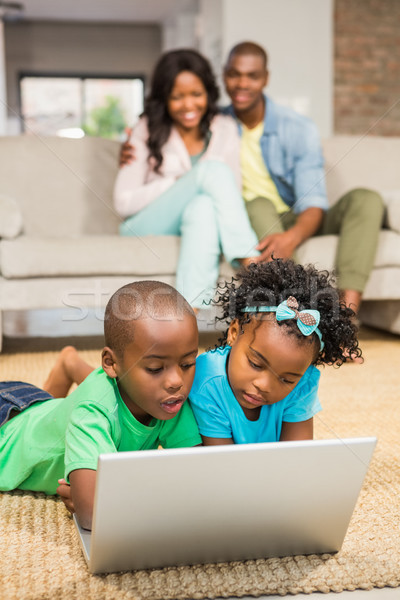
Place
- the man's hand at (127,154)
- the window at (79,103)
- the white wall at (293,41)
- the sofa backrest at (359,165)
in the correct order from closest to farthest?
1. the man's hand at (127,154)
2. the sofa backrest at (359,165)
3. the white wall at (293,41)
4. the window at (79,103)

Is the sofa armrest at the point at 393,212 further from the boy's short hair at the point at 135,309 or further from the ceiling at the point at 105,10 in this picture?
the ceiling at the point at 105,10

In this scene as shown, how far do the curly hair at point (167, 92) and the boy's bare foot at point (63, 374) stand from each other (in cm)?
109

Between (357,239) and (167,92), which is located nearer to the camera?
(357,239)

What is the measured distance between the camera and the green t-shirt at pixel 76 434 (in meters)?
0.86

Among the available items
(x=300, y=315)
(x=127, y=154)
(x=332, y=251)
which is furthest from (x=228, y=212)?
(x=300, y=315)

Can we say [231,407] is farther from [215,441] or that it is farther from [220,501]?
[220,501]

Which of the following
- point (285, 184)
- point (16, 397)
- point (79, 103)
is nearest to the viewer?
point (16, 397)

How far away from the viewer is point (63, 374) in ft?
4.65

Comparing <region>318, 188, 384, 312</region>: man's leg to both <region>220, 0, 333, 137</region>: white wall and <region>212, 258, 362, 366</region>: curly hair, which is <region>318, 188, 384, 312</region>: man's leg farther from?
<region>220, 0, 333, 137</region>: white wall

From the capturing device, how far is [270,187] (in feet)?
8.02

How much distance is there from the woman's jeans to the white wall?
3.17 metres

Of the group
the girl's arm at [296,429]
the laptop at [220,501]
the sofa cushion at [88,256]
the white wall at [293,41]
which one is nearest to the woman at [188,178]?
the sofa cushion at [88,256]

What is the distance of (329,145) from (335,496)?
7.50 ft

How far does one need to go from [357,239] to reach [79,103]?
7.43 m
